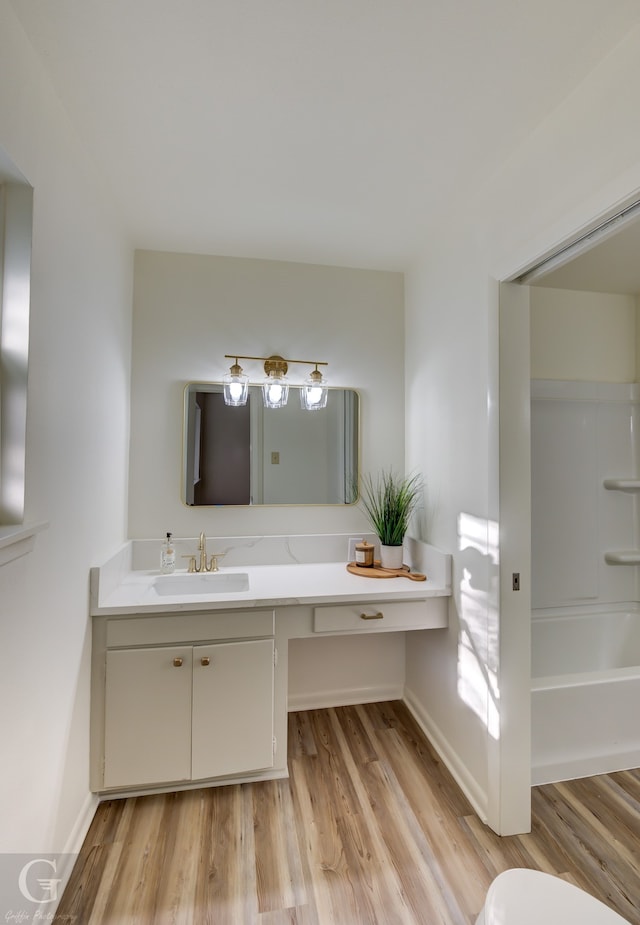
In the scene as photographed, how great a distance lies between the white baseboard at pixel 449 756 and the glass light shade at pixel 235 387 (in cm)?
190

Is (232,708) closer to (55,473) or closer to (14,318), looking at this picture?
(55,473)

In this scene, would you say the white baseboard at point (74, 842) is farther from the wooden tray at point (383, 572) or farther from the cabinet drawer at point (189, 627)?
the wooden tray at point (383, 572)

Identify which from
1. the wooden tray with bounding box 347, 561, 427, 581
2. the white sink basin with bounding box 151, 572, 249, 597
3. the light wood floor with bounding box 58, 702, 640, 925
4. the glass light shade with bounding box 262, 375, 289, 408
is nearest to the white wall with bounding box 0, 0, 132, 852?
the light wood floor with bounding box 58, 702, 640, 925

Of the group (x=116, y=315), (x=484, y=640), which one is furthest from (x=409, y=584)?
(x=116, y=315)

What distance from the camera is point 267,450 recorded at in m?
2.42

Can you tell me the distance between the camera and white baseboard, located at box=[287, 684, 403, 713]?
2.43m

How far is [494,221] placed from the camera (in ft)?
5.48

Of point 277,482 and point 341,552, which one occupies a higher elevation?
point 277,482

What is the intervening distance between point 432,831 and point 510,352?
1.80 meters

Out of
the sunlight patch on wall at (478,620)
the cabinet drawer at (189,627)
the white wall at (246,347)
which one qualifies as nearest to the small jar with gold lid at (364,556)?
the white wall at (246,347)

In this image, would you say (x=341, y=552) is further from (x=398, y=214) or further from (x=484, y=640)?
(x=398, y=214)

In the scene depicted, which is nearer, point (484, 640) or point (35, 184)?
point (35, 184)

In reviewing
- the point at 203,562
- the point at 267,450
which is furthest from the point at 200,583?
the point at 267,450

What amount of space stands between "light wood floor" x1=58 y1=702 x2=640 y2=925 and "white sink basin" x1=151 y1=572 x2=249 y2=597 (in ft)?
2.66
